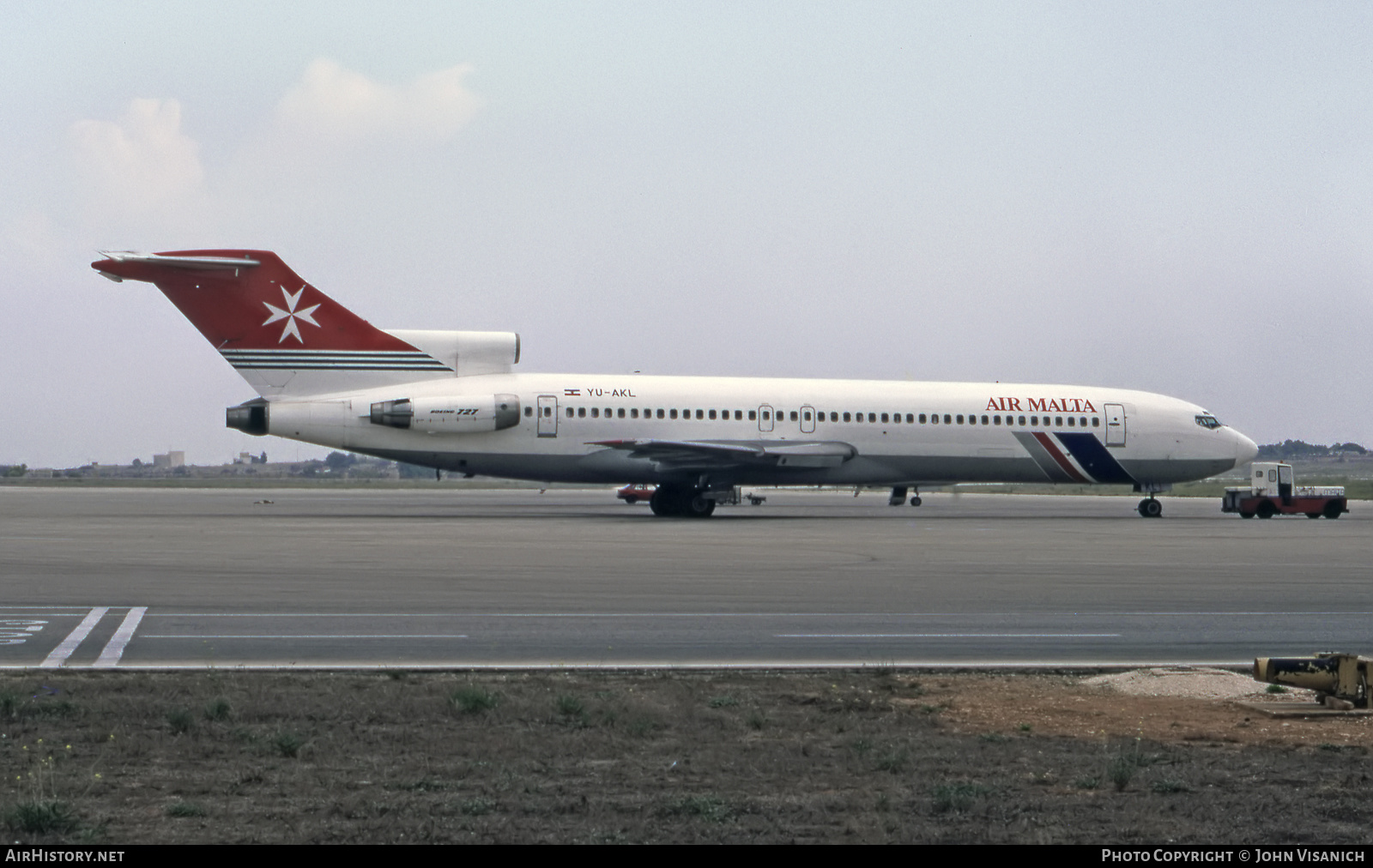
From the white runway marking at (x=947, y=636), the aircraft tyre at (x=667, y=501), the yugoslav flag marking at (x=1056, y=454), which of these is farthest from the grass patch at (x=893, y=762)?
the yugoslav flag marking at (x=1056, y=454)

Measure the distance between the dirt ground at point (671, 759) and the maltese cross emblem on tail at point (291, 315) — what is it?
970 inches

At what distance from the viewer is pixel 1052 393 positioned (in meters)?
37.6

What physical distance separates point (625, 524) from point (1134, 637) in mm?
19352

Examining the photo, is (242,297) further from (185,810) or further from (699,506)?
(185,810)

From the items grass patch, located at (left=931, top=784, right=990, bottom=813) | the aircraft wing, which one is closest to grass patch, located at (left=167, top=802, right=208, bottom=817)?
grass patch, located at (left=931, top=784, right=990, bottom=813)

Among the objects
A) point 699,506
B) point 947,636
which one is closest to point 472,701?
point 947,636

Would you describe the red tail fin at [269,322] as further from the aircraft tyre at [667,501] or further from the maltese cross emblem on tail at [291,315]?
the aircraft tyre at [667,501]

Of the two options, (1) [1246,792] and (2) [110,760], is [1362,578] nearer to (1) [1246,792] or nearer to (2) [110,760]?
(1) [1246,792]

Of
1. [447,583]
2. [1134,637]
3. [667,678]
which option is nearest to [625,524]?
[447,583]

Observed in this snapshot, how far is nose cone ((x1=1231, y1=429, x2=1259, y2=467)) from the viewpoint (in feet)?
128

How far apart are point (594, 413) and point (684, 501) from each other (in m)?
3.22

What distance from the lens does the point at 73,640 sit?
11414 mm

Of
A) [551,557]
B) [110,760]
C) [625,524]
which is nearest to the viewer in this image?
[110,760]

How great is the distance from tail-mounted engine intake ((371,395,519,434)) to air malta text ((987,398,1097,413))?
43.6 ft
